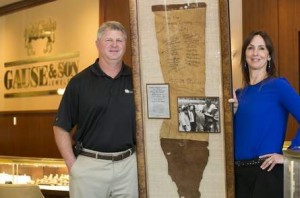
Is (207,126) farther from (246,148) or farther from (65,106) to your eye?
(65,106)

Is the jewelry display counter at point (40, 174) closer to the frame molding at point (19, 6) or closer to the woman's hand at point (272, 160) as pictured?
the woman's hand at point (272, 160)

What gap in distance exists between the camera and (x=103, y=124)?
294 cm

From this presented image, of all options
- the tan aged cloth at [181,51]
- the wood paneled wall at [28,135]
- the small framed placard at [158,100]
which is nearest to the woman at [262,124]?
the tan aged cloth at [181,51]

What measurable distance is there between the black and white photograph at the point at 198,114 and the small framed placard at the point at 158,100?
9 centimetres

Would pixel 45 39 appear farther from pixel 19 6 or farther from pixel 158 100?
pixel 158 100

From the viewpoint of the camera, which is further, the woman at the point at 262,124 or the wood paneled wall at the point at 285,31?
the wood paneled wall at the point at 285,31

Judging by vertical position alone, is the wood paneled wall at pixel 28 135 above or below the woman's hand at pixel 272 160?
below

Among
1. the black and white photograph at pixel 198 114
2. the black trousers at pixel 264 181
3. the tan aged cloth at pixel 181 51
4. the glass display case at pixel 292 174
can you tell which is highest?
the tan aged cloth at pixel 181 51

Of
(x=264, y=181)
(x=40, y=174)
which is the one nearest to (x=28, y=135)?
(x=40, y=174)

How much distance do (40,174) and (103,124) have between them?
2.48 metres

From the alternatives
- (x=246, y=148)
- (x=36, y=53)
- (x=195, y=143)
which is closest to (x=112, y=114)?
(x=195, y=143)

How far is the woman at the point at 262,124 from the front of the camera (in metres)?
2.61

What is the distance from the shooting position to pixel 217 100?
269cm

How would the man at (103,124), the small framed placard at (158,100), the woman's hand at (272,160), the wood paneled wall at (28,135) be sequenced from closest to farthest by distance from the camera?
the woman's hand at (272,160) < the small framed placard at (158,100) < the man at (103,124) < the wood paneled wall at (28,135)
